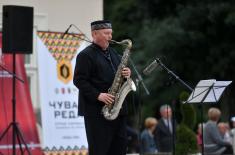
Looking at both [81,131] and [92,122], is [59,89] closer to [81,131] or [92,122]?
[81,131]

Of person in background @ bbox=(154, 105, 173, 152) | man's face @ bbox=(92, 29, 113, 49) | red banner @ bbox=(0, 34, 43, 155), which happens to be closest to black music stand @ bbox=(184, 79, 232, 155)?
man's face @ bbox=(92, 29, 113, 49)

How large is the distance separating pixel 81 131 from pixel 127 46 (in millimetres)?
3871

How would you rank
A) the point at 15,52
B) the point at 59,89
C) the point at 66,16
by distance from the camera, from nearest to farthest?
the point at 15,52 < the point at 59,89 < the point at 66,16

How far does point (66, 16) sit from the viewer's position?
525 inches

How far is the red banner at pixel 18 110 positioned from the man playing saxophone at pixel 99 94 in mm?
3164

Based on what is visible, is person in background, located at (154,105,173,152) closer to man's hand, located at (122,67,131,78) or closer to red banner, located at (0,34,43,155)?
red banner, located at (0,34,43,155)

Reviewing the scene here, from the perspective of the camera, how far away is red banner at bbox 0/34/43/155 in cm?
1113

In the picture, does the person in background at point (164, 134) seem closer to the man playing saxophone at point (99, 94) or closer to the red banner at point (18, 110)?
the red banner at point (18, 110)

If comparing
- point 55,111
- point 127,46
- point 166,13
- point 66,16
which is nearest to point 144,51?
point 166,13

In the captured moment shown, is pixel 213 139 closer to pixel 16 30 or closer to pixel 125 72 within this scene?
pixel 16 30

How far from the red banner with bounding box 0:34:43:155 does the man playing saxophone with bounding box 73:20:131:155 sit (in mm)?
3164

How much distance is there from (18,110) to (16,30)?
55.1 inches

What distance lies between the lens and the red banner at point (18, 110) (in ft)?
36.5

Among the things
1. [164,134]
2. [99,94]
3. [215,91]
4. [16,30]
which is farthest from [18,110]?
[164,134]
